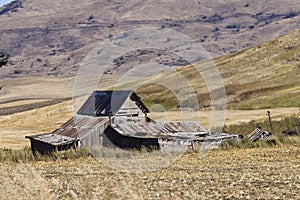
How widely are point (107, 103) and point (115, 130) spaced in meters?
4.44

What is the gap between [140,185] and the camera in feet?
63.8

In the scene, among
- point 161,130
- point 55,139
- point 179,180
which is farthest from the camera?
point 161,130

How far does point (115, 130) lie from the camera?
36.2 m

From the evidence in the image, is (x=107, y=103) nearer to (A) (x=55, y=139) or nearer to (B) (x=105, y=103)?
(B) (x=105, y=103)

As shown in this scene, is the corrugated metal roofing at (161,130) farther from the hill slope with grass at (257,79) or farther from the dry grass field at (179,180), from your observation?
the hill slope with grass at (257,79)

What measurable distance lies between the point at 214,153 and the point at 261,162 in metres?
6.21

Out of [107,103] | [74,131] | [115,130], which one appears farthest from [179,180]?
[107,103]

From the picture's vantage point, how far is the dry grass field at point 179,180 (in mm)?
16609

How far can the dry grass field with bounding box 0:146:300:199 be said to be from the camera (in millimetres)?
16609

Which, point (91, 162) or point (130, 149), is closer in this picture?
point (91, 162)

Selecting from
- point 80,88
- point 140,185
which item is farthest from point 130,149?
point 80,88

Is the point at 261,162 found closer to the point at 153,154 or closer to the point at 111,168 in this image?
the point at 111,168

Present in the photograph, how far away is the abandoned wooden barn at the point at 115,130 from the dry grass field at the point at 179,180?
5.70 meters

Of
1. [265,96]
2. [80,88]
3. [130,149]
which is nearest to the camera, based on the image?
[130,149]
